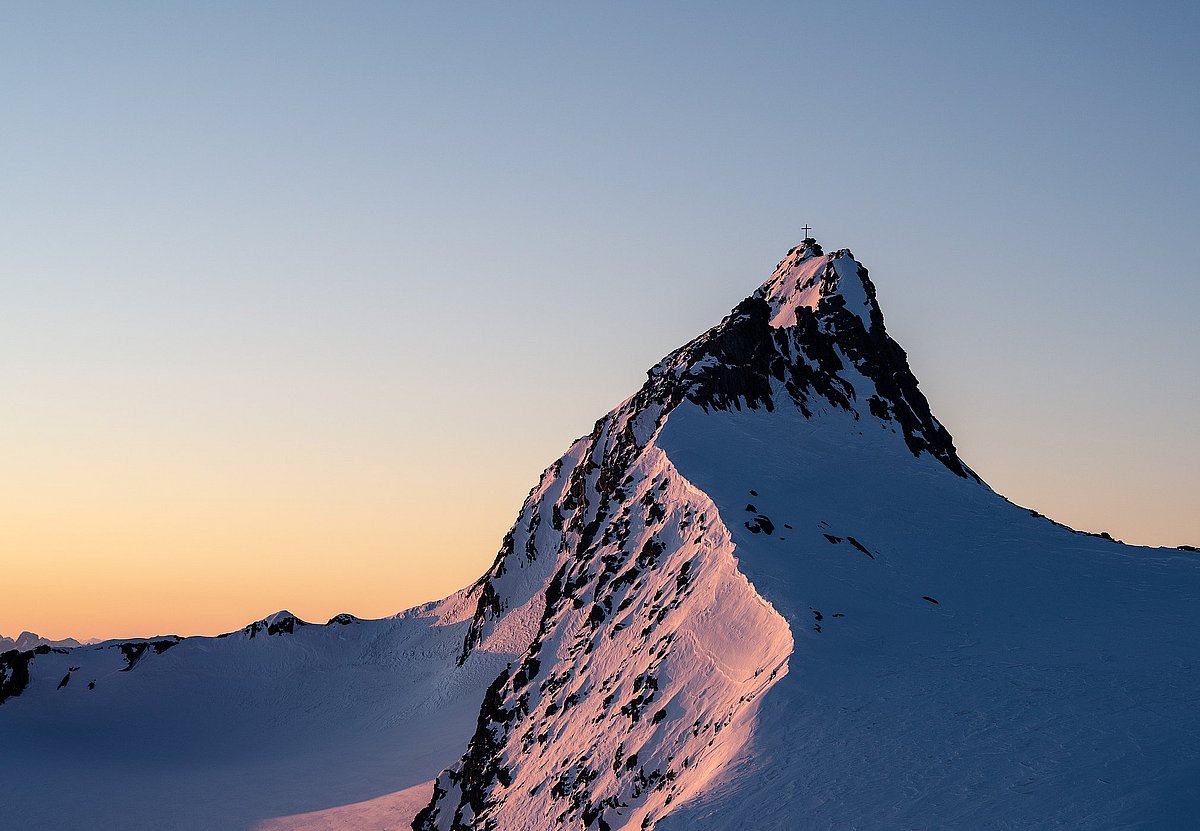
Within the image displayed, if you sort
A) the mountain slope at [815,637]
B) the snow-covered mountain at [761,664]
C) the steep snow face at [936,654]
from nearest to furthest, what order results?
the steep snow face at [936,654] → the mountain slope at [815,637] → the snow-covered mountain at [761,664]

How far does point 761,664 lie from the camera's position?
4156cm

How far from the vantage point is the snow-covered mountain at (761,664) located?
115 ft

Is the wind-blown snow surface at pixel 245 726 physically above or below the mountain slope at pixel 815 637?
above

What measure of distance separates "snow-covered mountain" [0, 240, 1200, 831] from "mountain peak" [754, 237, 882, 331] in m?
0.31

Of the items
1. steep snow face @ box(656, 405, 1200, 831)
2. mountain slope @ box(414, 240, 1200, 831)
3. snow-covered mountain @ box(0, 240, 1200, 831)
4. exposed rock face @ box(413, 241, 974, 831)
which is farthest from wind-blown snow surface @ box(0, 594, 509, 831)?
steep snow face @ box(656, 405, 1200, 831)

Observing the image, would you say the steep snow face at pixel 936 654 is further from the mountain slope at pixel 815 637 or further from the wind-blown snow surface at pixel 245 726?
the wind-blown snow surface at pixel 245 726

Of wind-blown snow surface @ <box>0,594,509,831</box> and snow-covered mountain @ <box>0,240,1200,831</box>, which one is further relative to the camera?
wind-blown snow surface @ <box>0,594,509,831</box>

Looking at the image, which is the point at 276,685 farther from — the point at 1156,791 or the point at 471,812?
the point at 1156,791

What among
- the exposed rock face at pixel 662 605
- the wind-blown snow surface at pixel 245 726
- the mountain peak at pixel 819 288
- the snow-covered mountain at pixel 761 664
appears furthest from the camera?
the wind-blown snow surface at pixel 245 726

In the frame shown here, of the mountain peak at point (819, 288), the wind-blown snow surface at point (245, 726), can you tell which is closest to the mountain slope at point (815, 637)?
the mountain peak at point (819, 288)

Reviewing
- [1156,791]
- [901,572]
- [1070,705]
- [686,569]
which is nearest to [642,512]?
[686,569]

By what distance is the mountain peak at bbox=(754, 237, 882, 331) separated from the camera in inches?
3248

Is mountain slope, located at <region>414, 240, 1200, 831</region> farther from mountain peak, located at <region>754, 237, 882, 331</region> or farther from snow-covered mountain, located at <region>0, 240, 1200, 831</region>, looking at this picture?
mountain peak, located at <region>754, 237, 882, 331</region>

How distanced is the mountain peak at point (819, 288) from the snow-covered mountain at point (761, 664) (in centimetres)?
31
